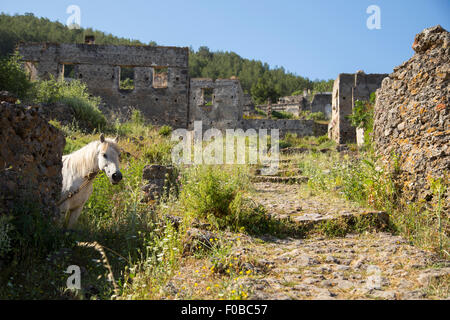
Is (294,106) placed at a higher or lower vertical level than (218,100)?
higher

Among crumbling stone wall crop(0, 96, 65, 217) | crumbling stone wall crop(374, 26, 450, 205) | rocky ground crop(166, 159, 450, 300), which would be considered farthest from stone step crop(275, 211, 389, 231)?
crumbling stone wall crop(0, 96, 65, 217)

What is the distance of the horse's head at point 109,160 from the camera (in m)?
4.96

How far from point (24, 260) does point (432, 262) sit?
3.84 m

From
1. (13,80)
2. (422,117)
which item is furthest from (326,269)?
(13,80)

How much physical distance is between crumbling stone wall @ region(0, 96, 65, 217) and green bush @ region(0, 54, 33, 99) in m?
10.7

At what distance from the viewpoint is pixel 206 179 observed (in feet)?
18.4

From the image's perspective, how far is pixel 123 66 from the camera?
19.7 m

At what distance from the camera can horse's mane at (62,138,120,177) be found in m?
5.13

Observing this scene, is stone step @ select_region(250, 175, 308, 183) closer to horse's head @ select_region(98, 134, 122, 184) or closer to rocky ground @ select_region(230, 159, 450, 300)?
rocky ground @ select_region(230, 159, 450, 300)

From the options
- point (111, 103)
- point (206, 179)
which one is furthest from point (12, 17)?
point (206, 179)

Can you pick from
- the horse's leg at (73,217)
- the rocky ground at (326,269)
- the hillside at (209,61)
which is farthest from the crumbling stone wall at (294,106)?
the rocky ground at (326,269)

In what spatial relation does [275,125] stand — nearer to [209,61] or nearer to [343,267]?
[343,267]

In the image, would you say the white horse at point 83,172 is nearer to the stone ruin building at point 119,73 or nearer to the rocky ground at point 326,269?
the rocky ground at point 326,269

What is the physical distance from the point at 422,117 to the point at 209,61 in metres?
71.1
